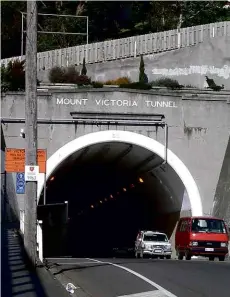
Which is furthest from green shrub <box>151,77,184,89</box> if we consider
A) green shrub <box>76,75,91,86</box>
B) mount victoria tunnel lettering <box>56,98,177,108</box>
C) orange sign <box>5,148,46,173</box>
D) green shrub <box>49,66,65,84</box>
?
orange sign <box>5,148,46,173</box>

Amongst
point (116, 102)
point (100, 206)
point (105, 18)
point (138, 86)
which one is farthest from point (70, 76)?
point (105, 18)

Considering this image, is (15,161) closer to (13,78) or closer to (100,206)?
(13,78)

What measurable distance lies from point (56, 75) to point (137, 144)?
985cm

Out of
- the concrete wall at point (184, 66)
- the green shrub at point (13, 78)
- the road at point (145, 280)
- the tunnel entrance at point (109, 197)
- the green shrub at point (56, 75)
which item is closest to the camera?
the road at point (145, 280)

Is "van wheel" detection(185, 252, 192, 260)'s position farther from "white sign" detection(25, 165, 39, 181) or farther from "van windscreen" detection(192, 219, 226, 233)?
"white sign" detection(25, 165, 39, 181)

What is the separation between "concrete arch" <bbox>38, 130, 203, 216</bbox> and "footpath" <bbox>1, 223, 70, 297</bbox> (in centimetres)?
1852

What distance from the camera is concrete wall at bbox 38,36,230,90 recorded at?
54.3 meters

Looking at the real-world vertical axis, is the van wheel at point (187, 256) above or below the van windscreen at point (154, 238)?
below

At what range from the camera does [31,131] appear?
76.9ft

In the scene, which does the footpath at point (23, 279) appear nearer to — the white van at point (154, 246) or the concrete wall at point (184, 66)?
the white van at point (154, 246)

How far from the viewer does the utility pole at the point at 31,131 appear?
75.3ft

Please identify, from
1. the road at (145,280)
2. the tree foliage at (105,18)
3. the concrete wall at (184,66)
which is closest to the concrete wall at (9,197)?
the concrete wall at (184,66)

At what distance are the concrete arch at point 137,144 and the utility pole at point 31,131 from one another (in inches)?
821

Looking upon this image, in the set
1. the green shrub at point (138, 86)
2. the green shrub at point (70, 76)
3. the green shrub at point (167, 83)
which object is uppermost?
the green shrub at point (70, 76)
